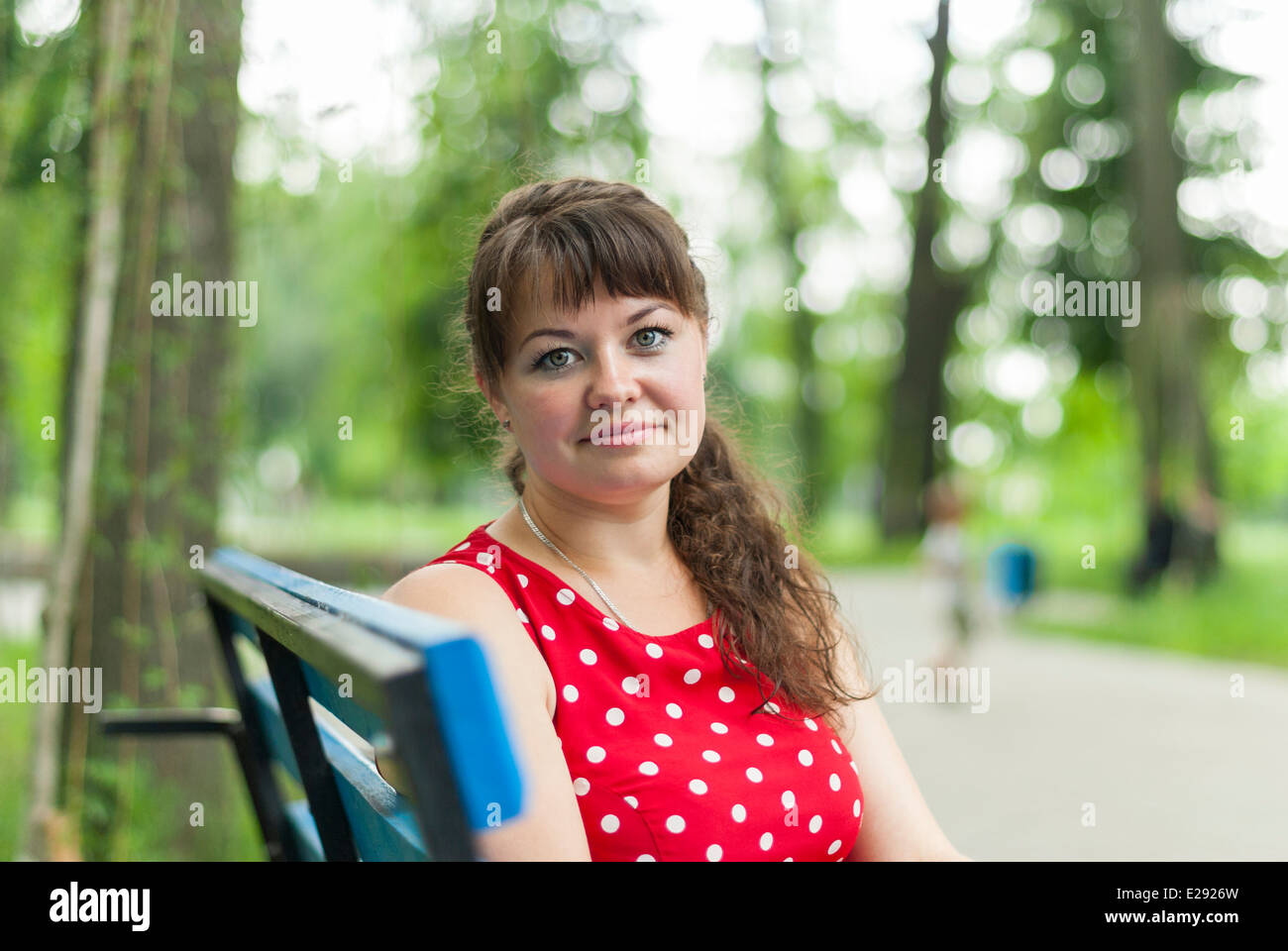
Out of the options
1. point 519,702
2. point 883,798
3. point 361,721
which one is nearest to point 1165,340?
point 883,798

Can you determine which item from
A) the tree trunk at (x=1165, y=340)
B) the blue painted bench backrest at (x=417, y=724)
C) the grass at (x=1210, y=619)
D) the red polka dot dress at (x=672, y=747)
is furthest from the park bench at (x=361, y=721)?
the tree trunk at (x=1165, y=340)

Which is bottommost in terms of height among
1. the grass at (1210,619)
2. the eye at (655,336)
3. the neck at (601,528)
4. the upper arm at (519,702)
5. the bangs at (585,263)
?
the grass at (1210,619)

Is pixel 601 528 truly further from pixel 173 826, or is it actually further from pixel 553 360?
pixel 173 826

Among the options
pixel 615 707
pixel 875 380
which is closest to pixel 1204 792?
pixel 615 707

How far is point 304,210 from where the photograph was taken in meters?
4.57

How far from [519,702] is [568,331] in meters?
0.52

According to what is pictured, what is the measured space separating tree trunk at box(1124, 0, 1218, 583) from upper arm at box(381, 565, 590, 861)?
11482 mm

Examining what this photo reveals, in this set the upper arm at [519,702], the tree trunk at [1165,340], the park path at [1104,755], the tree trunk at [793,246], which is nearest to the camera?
the upper arm at [519,702]

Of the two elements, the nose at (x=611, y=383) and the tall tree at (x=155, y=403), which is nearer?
the nose at (x=611, y=383)

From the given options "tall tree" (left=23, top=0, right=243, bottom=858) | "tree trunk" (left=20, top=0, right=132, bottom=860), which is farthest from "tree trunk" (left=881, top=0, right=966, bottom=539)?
"tree trunk" (left=20, top=0, right=132, bottom=860)

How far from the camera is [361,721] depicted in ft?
4.34

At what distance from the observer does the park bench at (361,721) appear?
86 cm

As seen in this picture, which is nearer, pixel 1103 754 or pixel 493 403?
pixel 493 403

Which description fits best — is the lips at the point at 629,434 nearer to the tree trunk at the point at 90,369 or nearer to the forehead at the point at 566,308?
the forehead at the point at 566,308
